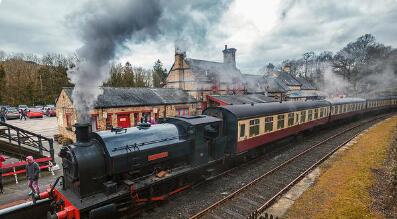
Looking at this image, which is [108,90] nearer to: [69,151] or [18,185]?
[18,185]

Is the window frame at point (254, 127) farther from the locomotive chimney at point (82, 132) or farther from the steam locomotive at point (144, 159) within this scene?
the locomotive chimney at point (82, 132)

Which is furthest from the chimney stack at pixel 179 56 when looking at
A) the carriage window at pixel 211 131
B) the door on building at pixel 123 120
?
the carriage window at pixel 211 131

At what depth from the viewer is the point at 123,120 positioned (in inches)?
757

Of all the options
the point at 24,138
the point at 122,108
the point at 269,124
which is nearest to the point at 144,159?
the point at 24,138

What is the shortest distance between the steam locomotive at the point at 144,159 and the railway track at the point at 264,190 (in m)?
1.61

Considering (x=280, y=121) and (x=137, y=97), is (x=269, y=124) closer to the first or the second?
(x=280, y=121)

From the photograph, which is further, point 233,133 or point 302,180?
point 233,133

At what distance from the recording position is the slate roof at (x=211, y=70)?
30016 mm

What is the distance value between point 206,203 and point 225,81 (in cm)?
2503

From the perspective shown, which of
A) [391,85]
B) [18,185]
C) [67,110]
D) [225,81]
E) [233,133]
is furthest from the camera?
[391,85]

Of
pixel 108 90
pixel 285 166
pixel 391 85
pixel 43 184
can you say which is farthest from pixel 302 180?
pixel 391 85

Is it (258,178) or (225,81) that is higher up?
(225,81)

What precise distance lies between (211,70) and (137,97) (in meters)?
13.8

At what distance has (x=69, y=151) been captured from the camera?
6.74m
